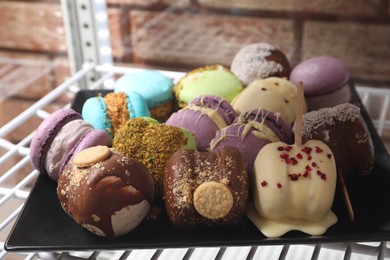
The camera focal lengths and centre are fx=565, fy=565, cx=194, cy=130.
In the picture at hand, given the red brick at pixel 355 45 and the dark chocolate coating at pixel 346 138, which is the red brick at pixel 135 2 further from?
the dark chocolate coating at pixel 346 138

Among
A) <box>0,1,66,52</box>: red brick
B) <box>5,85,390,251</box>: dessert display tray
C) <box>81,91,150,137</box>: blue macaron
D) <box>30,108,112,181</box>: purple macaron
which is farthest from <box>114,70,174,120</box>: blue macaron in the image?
<box>0,1,66,52</box>: red brick

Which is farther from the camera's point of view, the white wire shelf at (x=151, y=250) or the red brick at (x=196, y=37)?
the red brick at (x=196, y=37)

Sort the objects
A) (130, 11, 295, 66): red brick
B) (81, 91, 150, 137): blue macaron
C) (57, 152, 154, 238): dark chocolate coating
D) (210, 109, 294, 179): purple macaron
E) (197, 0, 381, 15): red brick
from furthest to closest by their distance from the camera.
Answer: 1. (130, 11, 295, 66): red brick
2. (197, 0, 381, 15): red brick
3. (81, 91, 150, 137): blue macaron
4. (210, 109, 294, 179): purple macaron
5. (57, 152, 154, 238): dark chocolate coating

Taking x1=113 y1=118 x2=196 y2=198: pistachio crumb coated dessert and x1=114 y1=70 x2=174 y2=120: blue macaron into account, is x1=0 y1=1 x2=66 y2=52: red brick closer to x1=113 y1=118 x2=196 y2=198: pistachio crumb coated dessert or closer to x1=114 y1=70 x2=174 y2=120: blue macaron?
x1=114 y1=70 x2=174 y2=120: blue macaron

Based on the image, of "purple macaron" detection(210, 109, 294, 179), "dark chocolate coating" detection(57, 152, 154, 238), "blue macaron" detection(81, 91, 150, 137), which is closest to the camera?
"dark chocolate coating" detection(57, 152, 154, 238)

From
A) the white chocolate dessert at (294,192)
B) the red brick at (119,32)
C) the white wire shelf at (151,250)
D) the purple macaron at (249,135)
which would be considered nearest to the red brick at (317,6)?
the white wire shelf at (151,250)

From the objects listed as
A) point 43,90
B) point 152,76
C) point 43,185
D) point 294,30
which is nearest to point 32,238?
point 43,185
